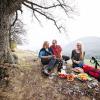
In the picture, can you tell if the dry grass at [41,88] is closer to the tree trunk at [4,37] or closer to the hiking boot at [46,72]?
the hiking boot at [46,72]

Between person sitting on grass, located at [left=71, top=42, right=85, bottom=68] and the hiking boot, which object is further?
person sitting on grass, located at [left=71, top=42, right=85, bottom=68]

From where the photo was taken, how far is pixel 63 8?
1630 centimetres

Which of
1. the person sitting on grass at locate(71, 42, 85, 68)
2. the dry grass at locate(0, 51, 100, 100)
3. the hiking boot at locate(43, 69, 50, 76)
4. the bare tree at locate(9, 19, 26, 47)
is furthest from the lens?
the bare tree at locate(9, 19, 26, 47)

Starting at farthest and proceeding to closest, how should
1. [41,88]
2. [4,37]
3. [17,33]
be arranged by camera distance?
[17,33], [4,37], [41,88]

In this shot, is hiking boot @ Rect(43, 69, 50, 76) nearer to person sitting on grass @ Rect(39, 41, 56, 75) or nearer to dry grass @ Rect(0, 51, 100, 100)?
person sitting on grass @ Rect(39, 41, 56, 75)

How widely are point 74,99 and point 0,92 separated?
2703mm

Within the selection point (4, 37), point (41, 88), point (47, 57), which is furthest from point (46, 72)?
point (4, 37)

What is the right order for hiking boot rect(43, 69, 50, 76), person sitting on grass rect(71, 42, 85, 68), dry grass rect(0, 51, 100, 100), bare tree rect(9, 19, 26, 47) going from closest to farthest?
dry grass rect(0, 51, 100, 100) → hiking boot rect(43, 69, 50, 76) → person sitting on grass rect(71, 42, 85, 68) → bare tree rect(9, 19, 26, 47)

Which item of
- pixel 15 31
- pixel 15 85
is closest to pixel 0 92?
pixel 15 85

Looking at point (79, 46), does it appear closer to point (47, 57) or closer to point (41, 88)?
point (47, 57)

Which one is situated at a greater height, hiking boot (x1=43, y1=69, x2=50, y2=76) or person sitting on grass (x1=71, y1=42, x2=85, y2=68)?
person sitting on grass (x1=71, y1=42, x2=85, y2=68)

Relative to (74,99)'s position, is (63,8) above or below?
above

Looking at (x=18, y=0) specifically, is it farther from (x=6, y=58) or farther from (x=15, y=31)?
(x=15, y=31)

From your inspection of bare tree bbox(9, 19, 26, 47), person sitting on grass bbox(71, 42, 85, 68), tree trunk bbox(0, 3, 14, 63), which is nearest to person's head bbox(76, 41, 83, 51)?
person sitting on grass bbox(71, 42, 85, 68)
